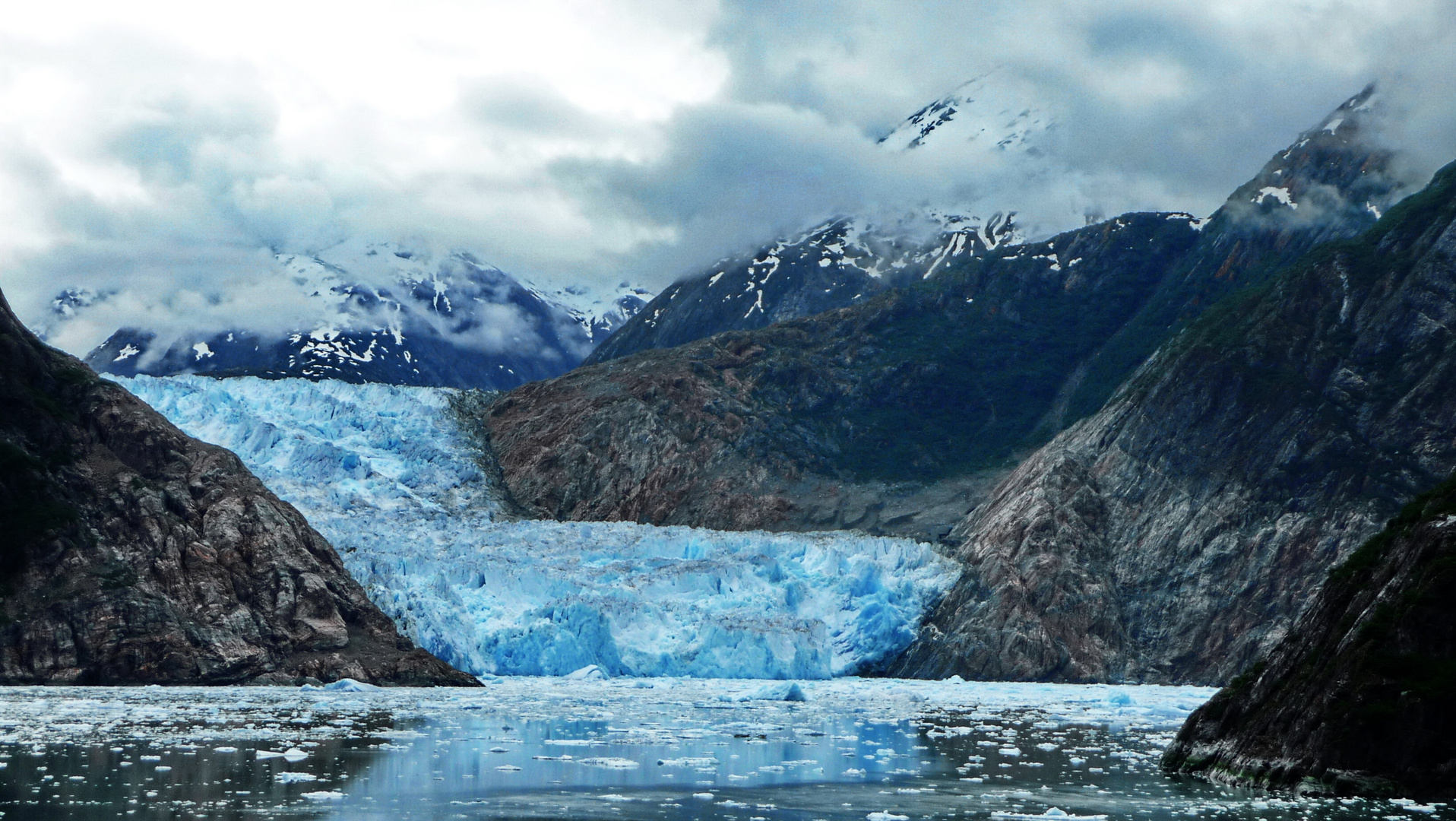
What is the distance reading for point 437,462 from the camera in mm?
92250

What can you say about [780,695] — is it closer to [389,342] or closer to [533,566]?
[533,566]

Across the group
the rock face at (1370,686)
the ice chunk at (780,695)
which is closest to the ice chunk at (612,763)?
the rock face at (1370,686)

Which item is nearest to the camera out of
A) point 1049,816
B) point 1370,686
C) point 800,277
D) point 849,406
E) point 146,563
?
point 1049,816

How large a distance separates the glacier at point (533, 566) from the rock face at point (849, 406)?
9.77 m

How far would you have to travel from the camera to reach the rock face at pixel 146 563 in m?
48.3

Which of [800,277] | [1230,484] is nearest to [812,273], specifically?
[800,277]

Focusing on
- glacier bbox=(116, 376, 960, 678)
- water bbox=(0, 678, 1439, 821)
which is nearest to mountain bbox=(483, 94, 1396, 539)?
glacier bbox=(116, 376, 960, 678)

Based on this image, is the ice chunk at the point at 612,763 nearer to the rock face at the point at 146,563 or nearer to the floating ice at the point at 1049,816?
the floating ice at the point at 1049,816

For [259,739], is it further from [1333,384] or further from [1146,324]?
[1146,324]

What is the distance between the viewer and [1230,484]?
75.9 m

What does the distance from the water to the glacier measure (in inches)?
573

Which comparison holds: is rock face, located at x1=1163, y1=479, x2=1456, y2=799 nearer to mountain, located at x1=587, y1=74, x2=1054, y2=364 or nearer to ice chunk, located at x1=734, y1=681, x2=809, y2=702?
ice chunk, located at x1=734, y1=681, x2=809, y2=702

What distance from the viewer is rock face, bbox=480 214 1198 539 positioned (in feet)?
316

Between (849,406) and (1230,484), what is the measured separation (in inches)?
1477
